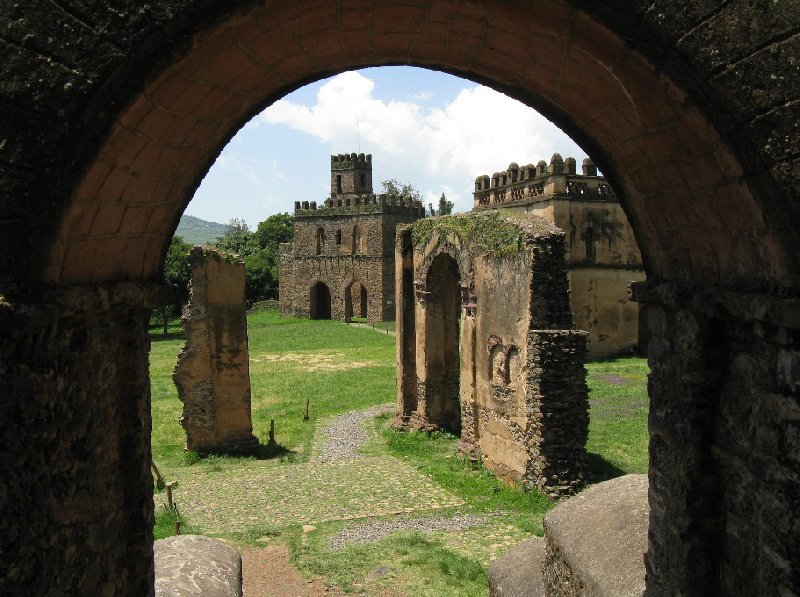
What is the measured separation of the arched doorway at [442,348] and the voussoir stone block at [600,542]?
9.45 m

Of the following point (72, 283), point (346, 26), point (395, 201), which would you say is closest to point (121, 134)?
point (72, 283)

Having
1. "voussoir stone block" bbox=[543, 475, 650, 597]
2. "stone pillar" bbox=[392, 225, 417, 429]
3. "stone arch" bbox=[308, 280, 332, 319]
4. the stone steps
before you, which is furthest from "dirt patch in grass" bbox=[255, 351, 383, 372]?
"voussoir stone block" bbox=[543, 475, 650, 597]

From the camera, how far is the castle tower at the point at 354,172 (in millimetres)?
55094

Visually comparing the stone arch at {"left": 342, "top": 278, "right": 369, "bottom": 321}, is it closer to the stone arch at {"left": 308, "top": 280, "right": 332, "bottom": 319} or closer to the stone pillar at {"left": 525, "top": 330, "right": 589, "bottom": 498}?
the stone arch at {"left": 308, "top": 280, "right": 332, "bottom": 319}

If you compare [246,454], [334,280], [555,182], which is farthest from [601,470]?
[334,280]

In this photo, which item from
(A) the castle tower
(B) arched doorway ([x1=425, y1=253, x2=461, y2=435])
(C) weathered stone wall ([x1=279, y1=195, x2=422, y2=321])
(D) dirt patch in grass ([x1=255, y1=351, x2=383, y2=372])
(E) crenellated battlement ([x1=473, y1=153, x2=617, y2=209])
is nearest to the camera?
(B) arched doorway ([x1=425, y1=253, x2=461, y2=435])

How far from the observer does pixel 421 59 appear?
11.4 ft

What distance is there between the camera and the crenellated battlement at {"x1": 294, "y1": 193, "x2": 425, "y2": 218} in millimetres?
47312

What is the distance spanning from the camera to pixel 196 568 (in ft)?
21.0

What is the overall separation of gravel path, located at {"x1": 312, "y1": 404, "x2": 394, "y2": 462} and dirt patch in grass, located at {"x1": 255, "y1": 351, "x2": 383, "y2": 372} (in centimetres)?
730

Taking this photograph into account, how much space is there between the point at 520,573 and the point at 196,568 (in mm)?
3416

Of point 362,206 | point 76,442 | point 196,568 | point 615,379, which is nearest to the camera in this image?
point 76,442

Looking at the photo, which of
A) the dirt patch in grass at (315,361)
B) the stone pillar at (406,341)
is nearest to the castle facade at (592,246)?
the dirt patch in grass at (315,361)

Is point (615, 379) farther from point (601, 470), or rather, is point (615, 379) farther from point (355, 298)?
point (355, 298)
